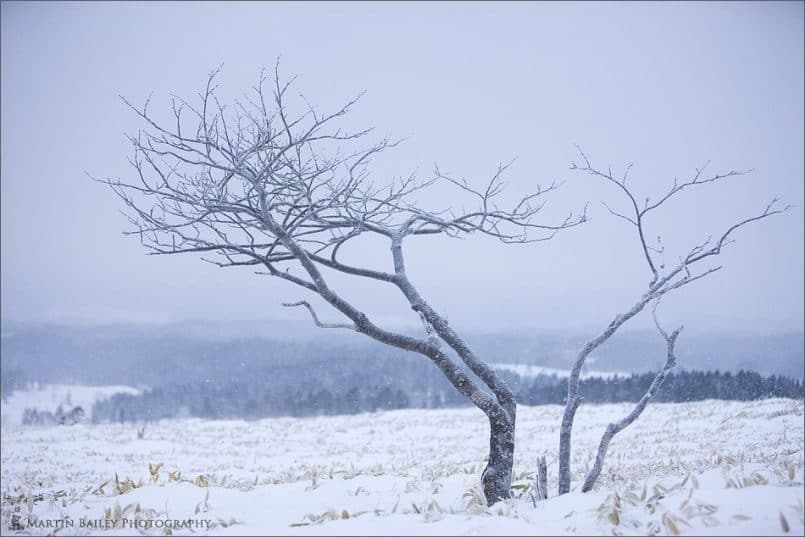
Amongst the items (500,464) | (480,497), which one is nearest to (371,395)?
(500,464)

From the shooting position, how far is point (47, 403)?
612 ft

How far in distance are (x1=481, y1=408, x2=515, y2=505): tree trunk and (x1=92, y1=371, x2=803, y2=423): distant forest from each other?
77 cm

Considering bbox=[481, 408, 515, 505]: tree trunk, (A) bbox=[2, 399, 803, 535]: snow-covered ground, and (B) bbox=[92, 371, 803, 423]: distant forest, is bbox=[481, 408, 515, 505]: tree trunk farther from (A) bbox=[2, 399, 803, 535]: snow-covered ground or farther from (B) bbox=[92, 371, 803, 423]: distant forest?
(B) bbox=[92, 371, 803, 423]: distant forest

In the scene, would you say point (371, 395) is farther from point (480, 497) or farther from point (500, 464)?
point (480, 497)

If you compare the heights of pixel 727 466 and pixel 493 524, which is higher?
pixel 727 466

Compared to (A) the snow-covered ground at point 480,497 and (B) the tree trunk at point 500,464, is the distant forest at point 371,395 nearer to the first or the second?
(B) the tree trunk at point 500,464

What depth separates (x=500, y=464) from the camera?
19.4 feet

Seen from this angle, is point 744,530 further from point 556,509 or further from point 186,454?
point 186,454

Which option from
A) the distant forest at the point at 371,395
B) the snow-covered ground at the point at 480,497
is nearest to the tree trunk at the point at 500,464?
the snow-covered ground at the point at 480,497

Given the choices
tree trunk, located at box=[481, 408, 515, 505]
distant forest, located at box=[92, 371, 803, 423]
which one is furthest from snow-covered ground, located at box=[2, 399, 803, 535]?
distant forest, located at box=[92, 371, 803, 423]

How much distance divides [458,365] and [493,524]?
201 cm

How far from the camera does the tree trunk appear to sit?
19.3ft

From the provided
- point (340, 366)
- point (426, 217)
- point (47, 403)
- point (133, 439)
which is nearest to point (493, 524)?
point (426, 217)

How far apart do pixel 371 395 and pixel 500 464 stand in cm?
→ 6863
